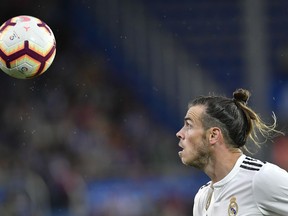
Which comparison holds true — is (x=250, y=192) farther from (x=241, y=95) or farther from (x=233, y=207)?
(x=241, y=95)

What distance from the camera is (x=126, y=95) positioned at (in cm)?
1284

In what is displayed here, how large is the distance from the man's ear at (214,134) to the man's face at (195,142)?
0.09 feet

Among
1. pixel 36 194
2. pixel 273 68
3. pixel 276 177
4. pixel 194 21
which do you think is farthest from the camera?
pixel 194 21

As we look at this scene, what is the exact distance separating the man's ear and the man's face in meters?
0.03

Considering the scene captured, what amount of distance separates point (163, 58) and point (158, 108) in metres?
0.79

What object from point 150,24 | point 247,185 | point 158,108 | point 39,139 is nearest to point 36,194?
point 39,139

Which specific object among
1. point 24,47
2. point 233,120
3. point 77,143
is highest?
point 77,143

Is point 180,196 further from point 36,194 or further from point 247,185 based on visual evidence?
point 247,185

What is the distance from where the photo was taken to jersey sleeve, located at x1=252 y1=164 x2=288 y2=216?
415cm

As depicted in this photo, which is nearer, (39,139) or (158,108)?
(39,139)

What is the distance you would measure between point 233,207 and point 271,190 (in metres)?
0.26

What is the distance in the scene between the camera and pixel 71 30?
43.9ft

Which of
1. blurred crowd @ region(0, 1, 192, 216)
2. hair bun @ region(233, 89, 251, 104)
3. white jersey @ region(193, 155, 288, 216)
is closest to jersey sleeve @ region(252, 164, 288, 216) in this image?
white jersey @ region(193, 155, 288, 216)

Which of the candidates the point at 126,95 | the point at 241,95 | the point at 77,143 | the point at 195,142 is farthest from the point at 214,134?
the point at 126,95
